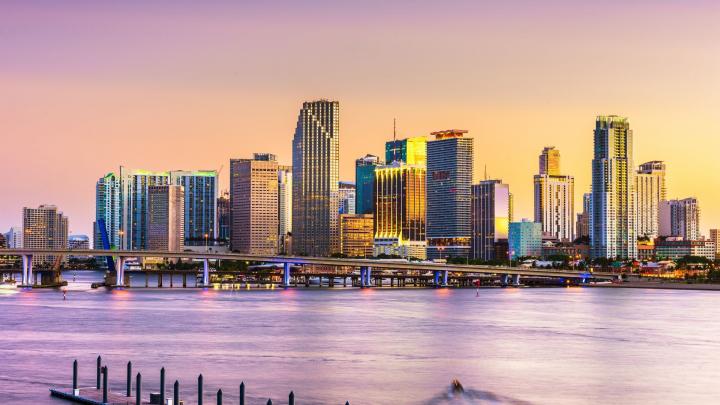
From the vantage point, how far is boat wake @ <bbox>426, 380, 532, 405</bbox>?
54719 mm

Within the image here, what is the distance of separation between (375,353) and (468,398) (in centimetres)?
2254

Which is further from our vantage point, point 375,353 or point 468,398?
point 375,353

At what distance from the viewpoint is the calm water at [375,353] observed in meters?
57.6

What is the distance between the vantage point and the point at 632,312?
150750 mm

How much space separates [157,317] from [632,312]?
216ft

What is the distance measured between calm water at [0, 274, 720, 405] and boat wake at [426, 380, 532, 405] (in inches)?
5.7

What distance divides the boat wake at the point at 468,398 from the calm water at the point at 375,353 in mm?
145

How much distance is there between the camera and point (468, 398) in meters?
56.4

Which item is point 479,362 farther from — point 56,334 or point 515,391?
point 56,334

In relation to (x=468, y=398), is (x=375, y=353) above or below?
above

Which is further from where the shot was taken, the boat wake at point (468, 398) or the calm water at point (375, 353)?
the calm water at point (375, 353)

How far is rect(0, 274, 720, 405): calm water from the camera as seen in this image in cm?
5756

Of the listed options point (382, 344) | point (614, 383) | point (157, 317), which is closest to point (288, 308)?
point (157, 317)

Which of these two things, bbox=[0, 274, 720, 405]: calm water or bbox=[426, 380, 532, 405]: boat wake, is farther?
bbox=[0, 274, 720, 405]: calm water
